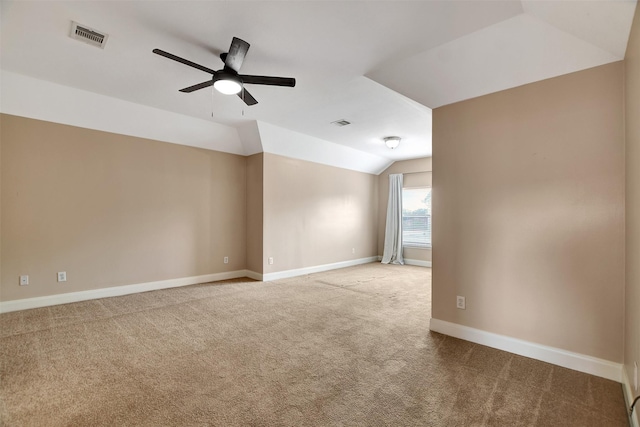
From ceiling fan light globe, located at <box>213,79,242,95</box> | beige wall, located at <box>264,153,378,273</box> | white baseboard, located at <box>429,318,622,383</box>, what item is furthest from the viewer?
beige wall, located at <box>264,153,378,273</box>

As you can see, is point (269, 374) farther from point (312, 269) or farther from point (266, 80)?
point (312, 269)

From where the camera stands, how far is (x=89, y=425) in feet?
5.65

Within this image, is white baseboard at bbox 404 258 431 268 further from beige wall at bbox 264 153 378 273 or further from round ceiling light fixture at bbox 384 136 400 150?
round ceiling light fixture at bbox 384 136 400 150

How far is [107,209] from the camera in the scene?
14.3 ft

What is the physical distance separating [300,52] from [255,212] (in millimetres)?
3505

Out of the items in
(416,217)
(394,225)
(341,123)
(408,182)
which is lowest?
(394,225)

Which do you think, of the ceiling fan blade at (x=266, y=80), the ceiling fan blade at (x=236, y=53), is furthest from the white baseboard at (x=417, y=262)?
the ceiling fan blade at (x=236, y=53)

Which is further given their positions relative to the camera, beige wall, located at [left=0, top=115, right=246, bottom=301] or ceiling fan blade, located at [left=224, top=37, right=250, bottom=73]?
beige wall, located at [left=0, top=115, right=246, bottom=301]

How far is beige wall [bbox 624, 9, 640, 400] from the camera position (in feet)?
5.59

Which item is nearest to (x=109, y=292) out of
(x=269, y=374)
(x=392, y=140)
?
(x=269, y=374)

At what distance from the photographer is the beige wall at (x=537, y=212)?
89.3 inches

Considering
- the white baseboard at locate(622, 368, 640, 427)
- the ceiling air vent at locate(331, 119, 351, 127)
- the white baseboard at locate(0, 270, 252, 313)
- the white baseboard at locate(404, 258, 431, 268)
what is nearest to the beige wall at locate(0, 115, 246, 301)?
the white baseboard at locate(0, 270, 252, 313)

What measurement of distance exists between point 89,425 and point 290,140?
15.9 ft

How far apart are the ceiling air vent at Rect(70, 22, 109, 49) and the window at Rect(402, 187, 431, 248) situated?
6.87 metres
